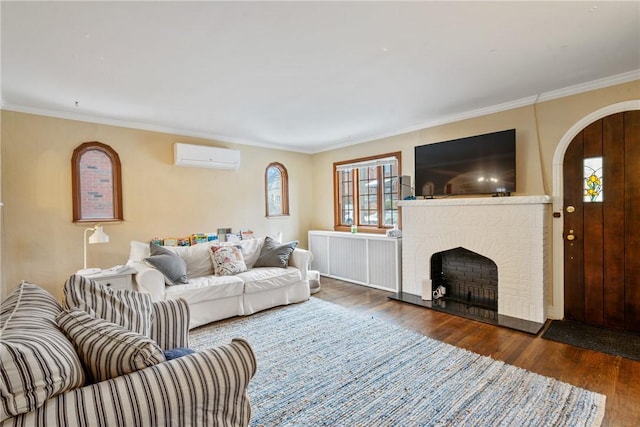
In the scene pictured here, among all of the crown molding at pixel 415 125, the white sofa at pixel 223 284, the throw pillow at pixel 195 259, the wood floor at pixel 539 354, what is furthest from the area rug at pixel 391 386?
the crown molding at pixel 415 125

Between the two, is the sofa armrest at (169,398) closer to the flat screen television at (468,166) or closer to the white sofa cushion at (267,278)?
the white sofa cushion at (267,278)

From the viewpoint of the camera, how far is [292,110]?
3.67 metres

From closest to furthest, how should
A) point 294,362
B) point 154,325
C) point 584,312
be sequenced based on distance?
point 154,325
point 294,362
point 584,312

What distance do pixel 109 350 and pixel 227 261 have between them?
2826mm

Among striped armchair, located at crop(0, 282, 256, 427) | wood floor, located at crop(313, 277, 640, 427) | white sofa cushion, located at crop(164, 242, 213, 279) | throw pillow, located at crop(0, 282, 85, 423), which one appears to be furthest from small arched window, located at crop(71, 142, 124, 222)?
wood floor, located at crop(313, 277, 640, 427)

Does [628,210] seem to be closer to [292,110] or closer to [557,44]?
[557,44]

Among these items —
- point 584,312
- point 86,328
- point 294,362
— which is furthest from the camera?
point 584,312

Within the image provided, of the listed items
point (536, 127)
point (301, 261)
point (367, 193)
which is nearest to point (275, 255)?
point (301, 261)

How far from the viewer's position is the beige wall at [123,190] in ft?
10.8

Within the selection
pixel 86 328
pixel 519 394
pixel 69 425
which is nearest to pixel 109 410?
pixel 69 425

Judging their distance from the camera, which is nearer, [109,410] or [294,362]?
[109,410]

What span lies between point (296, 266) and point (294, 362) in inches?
71.5

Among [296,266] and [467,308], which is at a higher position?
[296,266]

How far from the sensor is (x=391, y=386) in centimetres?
216
